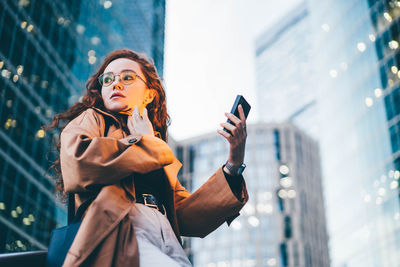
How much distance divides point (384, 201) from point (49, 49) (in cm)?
2931

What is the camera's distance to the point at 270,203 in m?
77.0

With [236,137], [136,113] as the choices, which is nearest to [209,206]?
[236,137]

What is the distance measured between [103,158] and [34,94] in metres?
37.9

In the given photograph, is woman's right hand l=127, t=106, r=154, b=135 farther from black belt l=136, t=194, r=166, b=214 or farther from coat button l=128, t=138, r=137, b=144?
black belt l=136, t=194, r=166, b=214

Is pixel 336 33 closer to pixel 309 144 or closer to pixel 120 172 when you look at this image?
pixel 309 144

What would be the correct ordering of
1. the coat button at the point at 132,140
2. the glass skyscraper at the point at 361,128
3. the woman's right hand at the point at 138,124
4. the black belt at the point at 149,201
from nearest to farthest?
1. the coat button at the point at 132,140
2. the black belt at the point at 149,201
3. the woman's right hand at the point at 138,124
4. the glass skyscraper at the point at 361,128

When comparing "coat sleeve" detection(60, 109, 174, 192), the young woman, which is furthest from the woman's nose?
"coat sleeve" detection(60, 109, 174, 192)

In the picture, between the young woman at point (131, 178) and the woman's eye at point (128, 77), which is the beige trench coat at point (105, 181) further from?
the woman's eye at point (128, 77)

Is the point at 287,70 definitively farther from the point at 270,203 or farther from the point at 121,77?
the point at 121,77

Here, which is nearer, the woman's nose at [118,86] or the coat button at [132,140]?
the coat button at [132,140]

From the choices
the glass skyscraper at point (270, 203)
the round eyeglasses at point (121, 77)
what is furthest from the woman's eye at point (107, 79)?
the glass skyscraper at point (270, 203)

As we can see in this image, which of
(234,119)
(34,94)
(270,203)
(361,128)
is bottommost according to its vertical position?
(234,119)

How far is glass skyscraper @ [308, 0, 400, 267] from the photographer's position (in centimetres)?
4016

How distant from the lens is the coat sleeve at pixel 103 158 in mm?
2438
